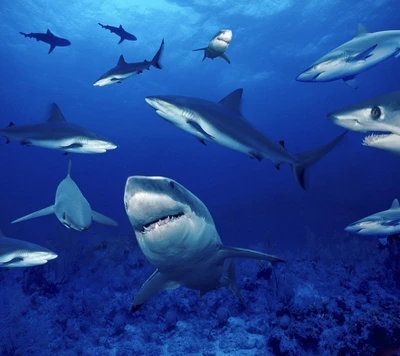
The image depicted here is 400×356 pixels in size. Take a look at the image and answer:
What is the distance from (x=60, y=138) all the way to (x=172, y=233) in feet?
11.5

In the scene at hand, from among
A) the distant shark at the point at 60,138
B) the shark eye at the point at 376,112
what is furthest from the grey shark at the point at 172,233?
the distant shark at the point at 60,138

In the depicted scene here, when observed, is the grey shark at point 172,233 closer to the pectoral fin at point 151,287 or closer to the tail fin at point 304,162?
the pectoral fin at point 151,287

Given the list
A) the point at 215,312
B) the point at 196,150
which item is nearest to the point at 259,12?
the point at 215,312

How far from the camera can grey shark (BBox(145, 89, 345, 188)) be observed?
3824 millimetres

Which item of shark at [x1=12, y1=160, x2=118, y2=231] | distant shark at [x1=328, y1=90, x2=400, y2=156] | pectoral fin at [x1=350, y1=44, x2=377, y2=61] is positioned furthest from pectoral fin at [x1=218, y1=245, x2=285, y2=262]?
pectoral fin at [x1=350, y1=44, x2=377, y2=61]

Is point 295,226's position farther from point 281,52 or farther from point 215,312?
point 215,312

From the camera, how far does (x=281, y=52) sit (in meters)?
32.7

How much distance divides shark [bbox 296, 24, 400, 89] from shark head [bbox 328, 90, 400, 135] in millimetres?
1947

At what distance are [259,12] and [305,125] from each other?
42671 millimetres

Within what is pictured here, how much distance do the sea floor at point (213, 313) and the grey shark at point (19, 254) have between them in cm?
413

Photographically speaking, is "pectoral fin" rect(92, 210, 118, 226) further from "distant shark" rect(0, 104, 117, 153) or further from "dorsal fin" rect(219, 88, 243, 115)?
"dorsal fin" rect(219, 88, 243, 115)

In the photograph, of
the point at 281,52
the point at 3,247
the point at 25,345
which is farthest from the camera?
the point at 281,52

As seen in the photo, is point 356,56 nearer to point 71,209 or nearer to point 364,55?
point 364,55

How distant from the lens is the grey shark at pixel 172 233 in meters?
2.19
